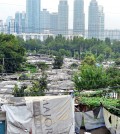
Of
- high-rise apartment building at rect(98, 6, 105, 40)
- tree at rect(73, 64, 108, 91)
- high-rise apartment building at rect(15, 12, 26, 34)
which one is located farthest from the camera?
high-rise apartment building at rect(15, 12, 26, 34)

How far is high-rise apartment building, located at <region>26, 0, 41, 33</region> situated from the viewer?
133 meters

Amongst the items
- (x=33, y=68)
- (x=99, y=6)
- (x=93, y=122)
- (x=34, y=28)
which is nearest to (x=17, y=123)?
→ (x=93, y=122)

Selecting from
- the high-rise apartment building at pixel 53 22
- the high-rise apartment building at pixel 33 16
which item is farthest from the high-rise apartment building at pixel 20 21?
the high-rise apartment building at pixel 53 22

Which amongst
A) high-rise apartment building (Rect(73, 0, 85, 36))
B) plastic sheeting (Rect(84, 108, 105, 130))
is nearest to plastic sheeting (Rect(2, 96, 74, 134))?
plastic sheeting (Rect(84, 108, 105, 130))

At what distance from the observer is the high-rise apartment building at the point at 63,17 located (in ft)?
377

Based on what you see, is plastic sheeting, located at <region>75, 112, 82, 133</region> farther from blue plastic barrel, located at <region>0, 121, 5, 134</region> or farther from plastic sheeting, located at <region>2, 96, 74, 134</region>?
blue plastic barrel, located at <region>0, 121, 5, 134</region>

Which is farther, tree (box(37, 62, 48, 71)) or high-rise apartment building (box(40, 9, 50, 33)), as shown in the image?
high-rise apartment building (box(40, 9, 50, 33))

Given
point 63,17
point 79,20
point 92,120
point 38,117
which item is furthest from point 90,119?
point 79,20

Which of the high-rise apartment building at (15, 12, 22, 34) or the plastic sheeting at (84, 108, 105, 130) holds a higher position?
the high-rise apartment building at (15, 12, 22, 34)

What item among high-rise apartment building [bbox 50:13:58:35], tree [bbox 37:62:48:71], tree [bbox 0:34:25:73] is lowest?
tree [bbox 37:62:48:71]

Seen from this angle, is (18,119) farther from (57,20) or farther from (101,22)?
(101,22)

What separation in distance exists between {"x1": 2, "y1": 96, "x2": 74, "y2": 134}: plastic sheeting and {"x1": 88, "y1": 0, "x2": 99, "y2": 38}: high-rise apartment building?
112562 millimetres

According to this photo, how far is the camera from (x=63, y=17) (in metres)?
115

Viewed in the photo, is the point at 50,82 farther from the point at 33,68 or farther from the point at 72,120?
the point at 72,120
